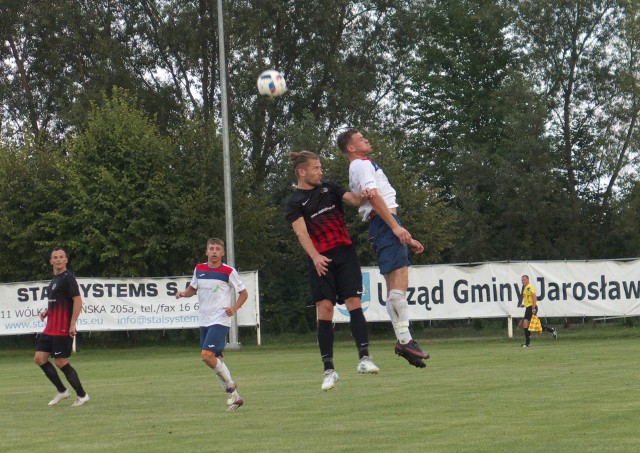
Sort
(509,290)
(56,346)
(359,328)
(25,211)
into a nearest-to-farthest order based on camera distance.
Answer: (359,328), (56,346), (509,290), (25,211)

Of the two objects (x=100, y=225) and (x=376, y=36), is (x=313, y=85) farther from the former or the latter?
(x=100, y=225)

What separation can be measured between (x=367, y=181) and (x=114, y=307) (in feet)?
81.2

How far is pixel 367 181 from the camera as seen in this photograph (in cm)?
1083

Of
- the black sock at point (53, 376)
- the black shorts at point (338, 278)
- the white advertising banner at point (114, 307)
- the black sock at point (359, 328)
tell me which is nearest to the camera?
the black shorts at point (338, 278)

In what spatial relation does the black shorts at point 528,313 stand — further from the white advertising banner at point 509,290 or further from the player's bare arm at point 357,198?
the player's bare arm at point 357,198

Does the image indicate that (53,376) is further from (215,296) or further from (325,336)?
(325,336)

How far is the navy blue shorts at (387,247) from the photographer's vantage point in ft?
36.4

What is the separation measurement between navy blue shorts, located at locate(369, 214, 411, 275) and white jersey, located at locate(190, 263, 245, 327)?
9.31 feet

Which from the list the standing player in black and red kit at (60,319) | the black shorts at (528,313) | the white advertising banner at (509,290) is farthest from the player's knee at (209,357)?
the white advertising banner at (509,290)

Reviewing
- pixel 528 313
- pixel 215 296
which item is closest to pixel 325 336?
pixel 215 296

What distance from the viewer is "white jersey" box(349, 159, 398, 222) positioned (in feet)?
35.6

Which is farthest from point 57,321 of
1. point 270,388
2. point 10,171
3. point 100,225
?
point 10,171

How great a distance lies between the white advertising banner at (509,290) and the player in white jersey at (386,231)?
21.4m

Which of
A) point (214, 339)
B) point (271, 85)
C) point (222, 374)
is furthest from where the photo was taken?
point (271, 85)
